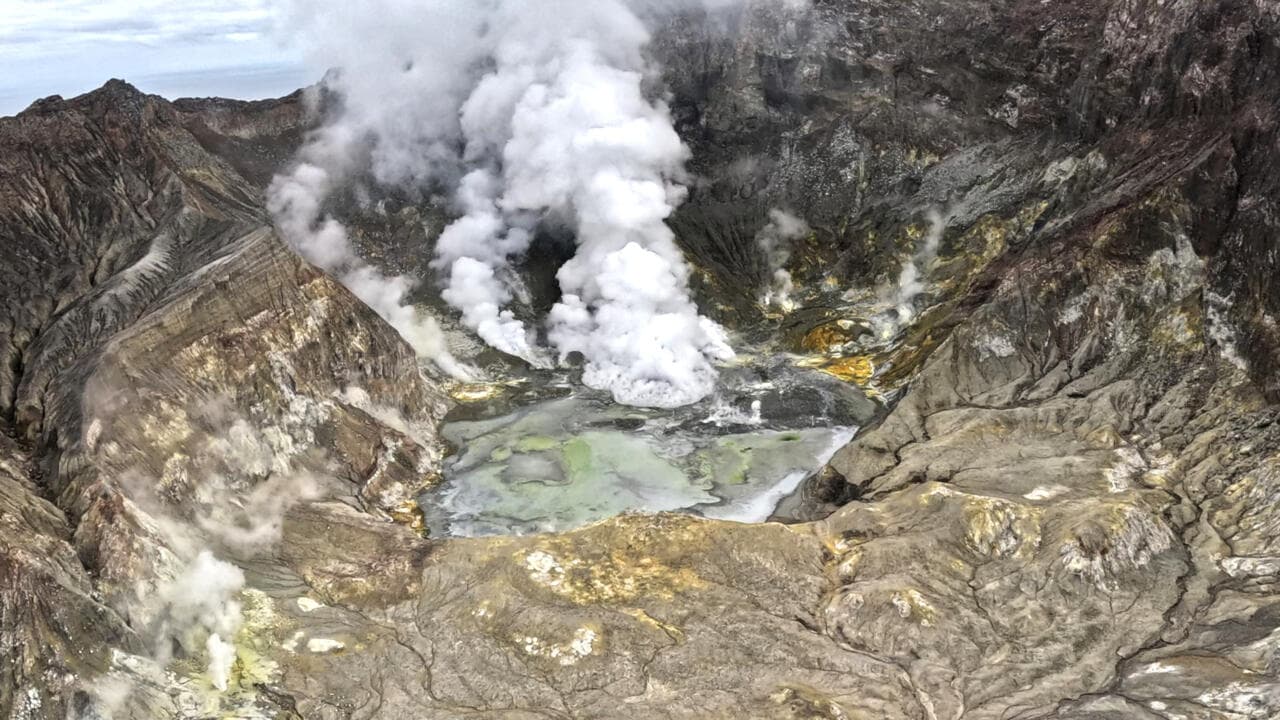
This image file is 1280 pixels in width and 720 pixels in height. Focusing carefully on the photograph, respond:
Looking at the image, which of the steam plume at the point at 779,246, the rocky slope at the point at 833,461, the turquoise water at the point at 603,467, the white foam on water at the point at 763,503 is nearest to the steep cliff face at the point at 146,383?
the rocky slope at the point at 833,461

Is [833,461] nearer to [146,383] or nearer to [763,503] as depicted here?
[763,503]

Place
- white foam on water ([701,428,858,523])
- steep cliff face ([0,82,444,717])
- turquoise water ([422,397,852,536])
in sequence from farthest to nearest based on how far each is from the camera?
turquoise water ([422,397,852,536]), white foam on water ([701,428,858,523]), steep cliff face ([0,82,444,717])

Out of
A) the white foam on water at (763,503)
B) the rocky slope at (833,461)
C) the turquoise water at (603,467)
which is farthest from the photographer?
the turquoise water at (603,467)

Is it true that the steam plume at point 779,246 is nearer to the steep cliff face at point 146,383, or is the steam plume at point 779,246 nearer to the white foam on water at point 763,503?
the white foam on water at point 763,503

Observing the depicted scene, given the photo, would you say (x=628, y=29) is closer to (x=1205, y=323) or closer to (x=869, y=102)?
(x=869, y=102)

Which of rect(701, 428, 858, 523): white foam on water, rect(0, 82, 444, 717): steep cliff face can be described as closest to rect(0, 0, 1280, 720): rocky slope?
rect(0, 82, 444, 717): steep cliff face

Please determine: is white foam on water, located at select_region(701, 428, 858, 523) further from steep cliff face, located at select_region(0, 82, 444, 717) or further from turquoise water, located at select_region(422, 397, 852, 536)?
steep cliff face, located at select_region(0, 82, 444, 717)

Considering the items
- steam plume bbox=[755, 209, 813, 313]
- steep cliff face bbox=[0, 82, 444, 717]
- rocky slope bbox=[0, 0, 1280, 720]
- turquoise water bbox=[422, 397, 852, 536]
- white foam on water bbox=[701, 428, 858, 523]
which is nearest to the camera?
rocky slope bbox=[0, 0, 1280, 720]

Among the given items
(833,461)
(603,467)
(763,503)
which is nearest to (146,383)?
(603,467)
